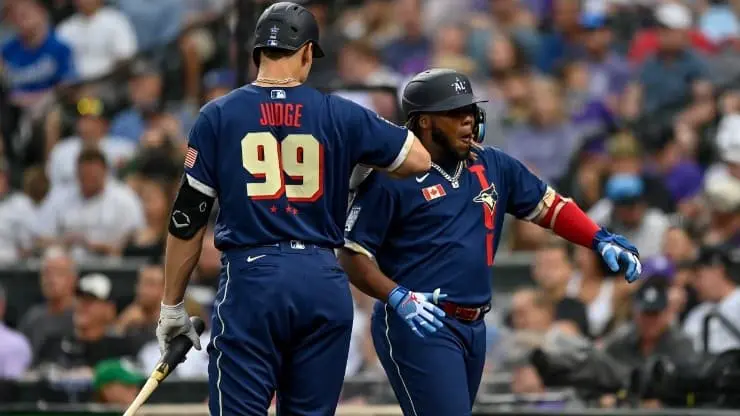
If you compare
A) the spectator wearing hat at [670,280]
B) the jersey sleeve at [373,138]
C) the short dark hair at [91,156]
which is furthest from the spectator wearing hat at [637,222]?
the jersey sleeve at [373,138]

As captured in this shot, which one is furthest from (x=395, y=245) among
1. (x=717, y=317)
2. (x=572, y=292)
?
(x=572, y=292)

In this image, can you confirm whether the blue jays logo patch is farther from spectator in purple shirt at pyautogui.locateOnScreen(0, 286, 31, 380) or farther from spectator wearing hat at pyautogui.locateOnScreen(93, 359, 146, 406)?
spectator in purple shirt at pyautogui.locateOnScreen(0, 286, 31, 380)

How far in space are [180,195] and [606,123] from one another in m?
8.51

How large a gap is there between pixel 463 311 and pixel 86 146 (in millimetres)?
7860

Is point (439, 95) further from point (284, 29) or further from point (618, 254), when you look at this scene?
point (618, 254)

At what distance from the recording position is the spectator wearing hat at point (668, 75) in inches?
611

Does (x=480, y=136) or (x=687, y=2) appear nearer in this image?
(x=480, y=136)

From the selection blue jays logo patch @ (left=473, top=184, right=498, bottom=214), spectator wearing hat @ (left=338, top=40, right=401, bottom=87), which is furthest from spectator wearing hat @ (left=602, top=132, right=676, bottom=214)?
blue jays logo patch @ (left=473, top=184, right=498, bottom=214)

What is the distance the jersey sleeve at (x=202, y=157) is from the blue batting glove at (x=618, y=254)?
1.87m

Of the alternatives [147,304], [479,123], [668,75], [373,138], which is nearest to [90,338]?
[147,304]

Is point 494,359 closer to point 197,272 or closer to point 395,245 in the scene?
point 197,272

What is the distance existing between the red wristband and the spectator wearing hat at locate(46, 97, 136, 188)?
7.59 metres

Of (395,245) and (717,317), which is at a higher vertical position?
(395,245)

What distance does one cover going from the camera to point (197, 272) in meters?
13.4
